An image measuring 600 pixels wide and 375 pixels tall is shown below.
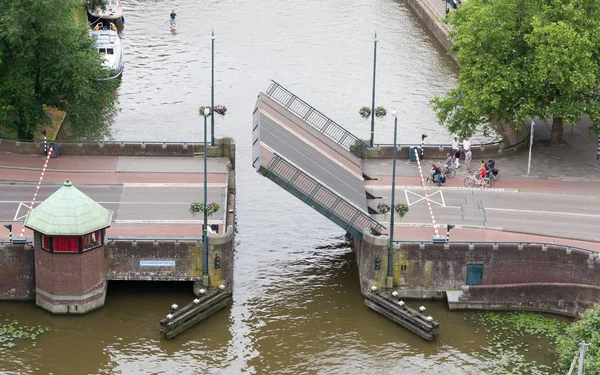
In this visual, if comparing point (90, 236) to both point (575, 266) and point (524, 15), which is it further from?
point (524, 15)

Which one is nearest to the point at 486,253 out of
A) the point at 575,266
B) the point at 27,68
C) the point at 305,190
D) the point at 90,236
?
the point at 575,266

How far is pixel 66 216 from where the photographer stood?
6781cm

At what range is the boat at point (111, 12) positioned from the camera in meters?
126

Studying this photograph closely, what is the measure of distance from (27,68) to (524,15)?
31797mm

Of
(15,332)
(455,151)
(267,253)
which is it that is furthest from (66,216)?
(455,151)

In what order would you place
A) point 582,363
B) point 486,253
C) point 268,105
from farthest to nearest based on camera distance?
point 268,105, point 486,253, point 582,363

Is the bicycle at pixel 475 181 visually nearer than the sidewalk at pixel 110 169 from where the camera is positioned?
No

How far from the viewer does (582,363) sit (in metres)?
56.9

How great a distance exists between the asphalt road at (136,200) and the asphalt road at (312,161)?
492 cm

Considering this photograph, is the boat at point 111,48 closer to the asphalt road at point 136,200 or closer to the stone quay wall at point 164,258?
the asphalt road at point 136,200

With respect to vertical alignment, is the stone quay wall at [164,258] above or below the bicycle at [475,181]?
below

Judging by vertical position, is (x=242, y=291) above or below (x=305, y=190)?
below

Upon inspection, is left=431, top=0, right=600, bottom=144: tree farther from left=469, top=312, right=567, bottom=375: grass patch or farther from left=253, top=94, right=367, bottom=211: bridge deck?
left=469, top=312, right=567, bottom=375: grass patch

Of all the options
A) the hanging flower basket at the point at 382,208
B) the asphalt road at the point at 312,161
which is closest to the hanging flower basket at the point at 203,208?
the asphalt road at the point at 312,161
